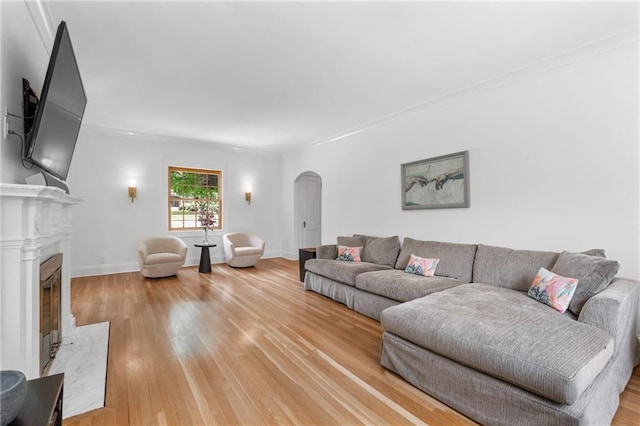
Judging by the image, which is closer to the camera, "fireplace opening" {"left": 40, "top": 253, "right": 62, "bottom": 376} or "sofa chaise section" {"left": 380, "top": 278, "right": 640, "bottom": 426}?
"sofa chaise section" {"left": 380, "top": 278, "right": 640, "bottom": 426}

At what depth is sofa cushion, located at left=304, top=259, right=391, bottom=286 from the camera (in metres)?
3.65

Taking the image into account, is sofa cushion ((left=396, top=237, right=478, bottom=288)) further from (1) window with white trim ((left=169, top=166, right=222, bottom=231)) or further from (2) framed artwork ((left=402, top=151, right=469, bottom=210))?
(1) window with white trim ((left=169, top=166, right=222, bottom=231))

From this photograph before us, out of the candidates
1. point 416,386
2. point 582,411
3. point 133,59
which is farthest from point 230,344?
point 133,59

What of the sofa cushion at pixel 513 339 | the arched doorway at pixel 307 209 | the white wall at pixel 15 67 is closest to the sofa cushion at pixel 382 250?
the sofa cushion at pixel 513 339

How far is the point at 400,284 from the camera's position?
9.91 ft

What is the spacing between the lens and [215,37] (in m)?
2.50

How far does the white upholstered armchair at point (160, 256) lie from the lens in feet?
16.0

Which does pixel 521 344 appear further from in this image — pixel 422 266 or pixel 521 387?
pixel 422 266

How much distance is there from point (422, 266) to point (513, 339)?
69.1 inches

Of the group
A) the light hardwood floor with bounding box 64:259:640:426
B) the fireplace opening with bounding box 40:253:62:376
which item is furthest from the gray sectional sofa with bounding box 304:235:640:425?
the fireplace opening with bounding box 40:253:62:376

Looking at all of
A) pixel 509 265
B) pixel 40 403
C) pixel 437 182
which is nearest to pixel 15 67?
pixel 40 403

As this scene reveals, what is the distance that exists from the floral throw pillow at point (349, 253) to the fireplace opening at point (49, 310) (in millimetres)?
3205

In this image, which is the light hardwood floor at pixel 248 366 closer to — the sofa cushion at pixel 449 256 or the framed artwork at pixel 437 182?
the sofa cushion at pixel 449 256

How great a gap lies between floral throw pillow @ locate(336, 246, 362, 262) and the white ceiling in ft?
6.78
